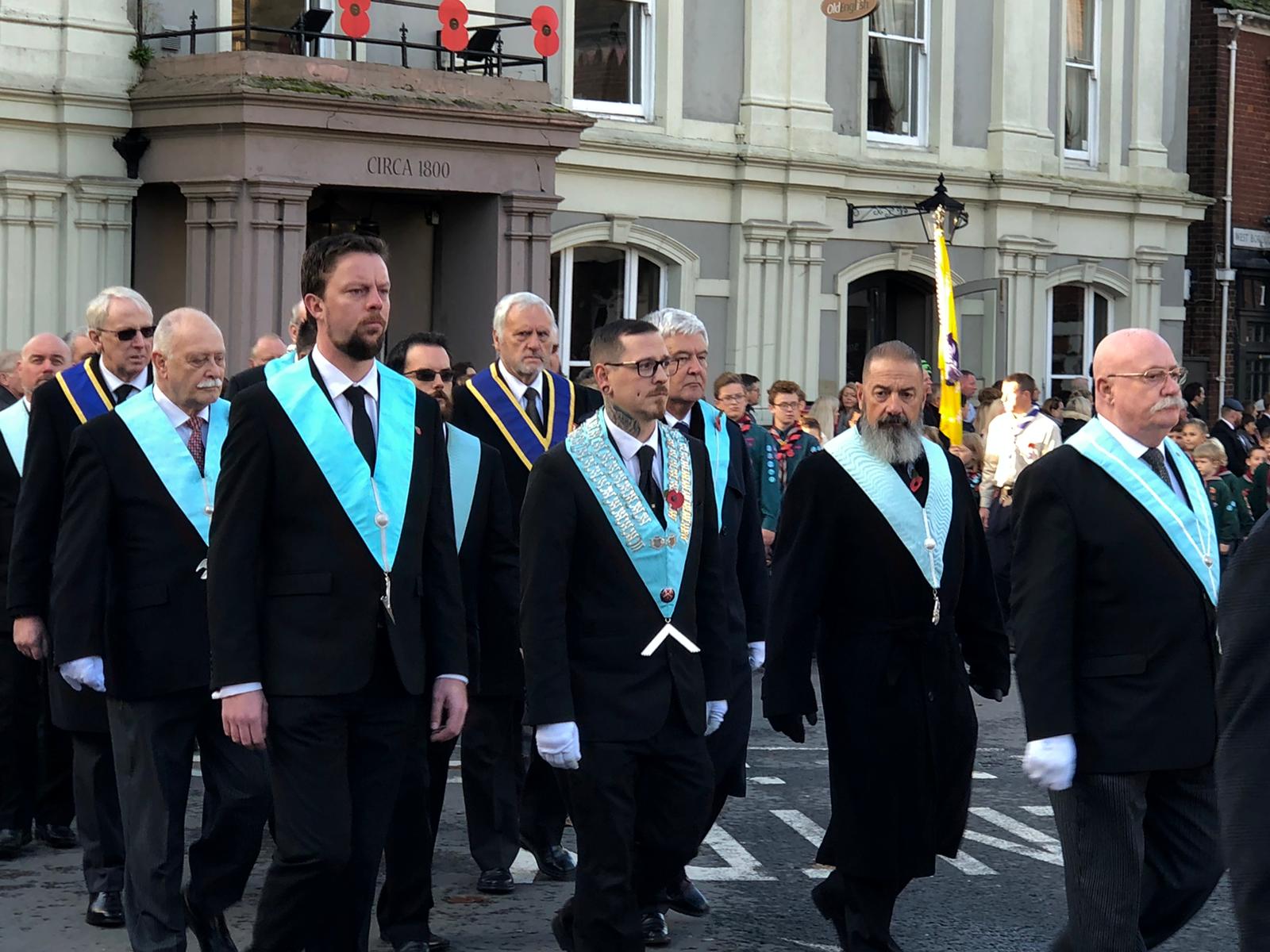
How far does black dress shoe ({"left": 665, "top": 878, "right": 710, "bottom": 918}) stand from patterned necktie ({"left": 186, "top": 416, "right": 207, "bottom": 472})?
6.92ft

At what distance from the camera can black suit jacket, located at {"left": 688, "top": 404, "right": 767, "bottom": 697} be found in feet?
23.2

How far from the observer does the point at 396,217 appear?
1931cm

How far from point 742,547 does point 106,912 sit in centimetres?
242

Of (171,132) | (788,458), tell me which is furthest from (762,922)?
(171,132)

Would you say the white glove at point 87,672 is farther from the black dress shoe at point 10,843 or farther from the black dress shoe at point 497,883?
the black dress shoe at point 10,843

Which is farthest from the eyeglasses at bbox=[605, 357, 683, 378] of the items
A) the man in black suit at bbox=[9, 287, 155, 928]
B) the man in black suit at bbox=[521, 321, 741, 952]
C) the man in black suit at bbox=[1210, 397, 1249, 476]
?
the man in black suit at bbox=[1210, 397, 1249, 476]

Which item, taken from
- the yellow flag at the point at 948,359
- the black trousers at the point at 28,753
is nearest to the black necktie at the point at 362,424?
the black trousers at the point at 28,753

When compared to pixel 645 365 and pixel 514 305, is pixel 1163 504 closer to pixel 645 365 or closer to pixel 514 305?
pixel 645 365

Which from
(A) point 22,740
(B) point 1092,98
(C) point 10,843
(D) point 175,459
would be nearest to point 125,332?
(D) point 175,459

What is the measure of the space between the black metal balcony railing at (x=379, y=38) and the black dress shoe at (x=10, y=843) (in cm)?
953

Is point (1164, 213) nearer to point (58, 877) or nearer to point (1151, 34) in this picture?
point (1151, 34)

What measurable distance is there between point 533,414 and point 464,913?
1.89m

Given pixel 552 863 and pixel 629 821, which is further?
pixel 552 863

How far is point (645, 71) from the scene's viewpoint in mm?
20703
